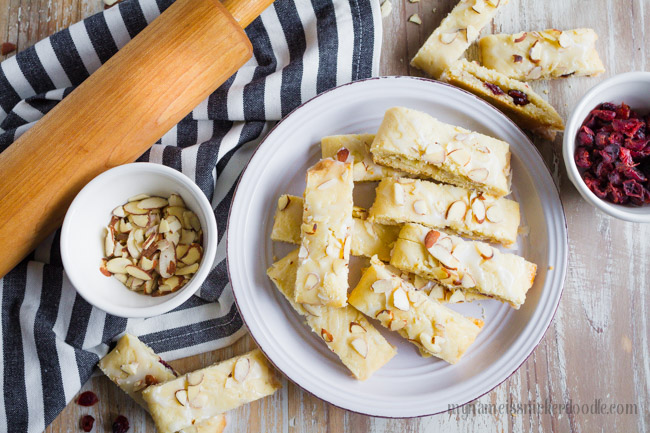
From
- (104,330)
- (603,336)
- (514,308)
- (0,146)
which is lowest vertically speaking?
(603,336)

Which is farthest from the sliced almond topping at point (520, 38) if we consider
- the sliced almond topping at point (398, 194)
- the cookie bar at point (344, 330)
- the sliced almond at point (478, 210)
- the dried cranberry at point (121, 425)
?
the dried cranberry at point (121, 425)

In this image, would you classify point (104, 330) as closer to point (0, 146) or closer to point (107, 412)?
point (107, 412)

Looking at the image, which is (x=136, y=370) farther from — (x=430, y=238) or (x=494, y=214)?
(x=494, y=214)

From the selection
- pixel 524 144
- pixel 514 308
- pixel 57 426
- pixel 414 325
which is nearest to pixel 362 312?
pixel 414 325

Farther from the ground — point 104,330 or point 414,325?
point 104,330

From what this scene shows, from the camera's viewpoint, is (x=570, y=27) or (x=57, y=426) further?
(x=570, y=27)

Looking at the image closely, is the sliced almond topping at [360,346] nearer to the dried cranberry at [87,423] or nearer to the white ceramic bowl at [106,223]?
the white ceramic bowl at [106,223]

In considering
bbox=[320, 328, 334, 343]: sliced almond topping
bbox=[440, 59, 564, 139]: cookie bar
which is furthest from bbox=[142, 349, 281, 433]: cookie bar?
bbox=[440, 59, 564, 139]: cookie bar

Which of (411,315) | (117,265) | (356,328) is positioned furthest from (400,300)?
(117,265)
